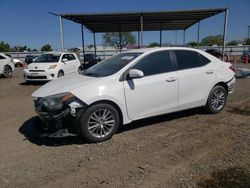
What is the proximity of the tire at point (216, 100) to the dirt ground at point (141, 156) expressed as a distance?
9.1 inches

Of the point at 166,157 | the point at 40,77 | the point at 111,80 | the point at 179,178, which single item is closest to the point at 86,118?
the point at 111,80

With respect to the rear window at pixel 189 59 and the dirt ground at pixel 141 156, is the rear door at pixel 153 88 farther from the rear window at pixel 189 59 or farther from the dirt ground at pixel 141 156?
the dirt ground at pixel 141 156

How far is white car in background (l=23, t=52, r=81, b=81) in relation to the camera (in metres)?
12.5

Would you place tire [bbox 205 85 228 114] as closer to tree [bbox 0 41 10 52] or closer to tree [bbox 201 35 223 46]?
tree [bbox 0 41 10 52]

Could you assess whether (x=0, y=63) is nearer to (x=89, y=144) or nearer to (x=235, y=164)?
(x=89, y=144)

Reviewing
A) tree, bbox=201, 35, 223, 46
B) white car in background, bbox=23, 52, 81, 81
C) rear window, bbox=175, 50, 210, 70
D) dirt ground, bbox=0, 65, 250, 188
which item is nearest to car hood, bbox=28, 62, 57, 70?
white car in background, bbox=23, 52, 81, 81

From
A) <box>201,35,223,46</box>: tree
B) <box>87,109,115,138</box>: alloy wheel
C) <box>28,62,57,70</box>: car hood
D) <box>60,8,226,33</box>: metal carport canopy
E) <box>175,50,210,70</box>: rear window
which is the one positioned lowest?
<box>87,109,115,138</box>: alloy wheel

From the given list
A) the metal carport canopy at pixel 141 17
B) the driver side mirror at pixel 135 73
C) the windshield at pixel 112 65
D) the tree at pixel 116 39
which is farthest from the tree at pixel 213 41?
the driver side mirror at pixel 135 73

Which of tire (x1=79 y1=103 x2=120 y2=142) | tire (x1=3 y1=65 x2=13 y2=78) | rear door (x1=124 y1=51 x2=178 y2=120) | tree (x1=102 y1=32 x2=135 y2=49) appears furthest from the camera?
tree (x1=102 y1=32 x2=135 y2=49)

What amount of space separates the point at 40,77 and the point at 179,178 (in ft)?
33.8

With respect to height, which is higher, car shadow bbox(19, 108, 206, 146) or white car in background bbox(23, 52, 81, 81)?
white car in background bbox(23, 52, 81, 81)

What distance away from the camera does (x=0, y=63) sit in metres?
16.7

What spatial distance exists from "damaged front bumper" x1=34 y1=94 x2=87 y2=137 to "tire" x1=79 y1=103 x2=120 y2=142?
125 millimetres

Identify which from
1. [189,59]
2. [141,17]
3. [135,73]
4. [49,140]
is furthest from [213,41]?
[49,140]
